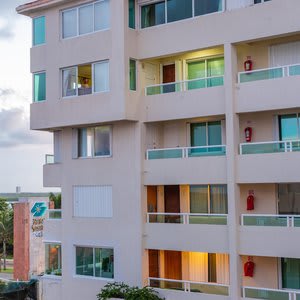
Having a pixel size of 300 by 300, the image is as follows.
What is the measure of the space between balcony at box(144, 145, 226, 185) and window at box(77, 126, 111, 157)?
6.66 feet

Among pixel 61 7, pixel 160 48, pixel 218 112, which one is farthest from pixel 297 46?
pixel 61 7

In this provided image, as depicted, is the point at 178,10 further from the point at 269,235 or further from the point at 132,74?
the point at 269,235

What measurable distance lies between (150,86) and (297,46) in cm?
581

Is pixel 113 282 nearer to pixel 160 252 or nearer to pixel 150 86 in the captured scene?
pixel 160 252

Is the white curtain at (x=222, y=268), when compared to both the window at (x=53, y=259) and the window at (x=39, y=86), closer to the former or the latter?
the window at (x=53, y=259)

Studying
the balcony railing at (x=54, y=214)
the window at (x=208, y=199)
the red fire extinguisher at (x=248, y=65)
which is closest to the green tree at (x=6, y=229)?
the balcony railing at (x=54, y=214)

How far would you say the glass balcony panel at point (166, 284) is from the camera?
21.1 m

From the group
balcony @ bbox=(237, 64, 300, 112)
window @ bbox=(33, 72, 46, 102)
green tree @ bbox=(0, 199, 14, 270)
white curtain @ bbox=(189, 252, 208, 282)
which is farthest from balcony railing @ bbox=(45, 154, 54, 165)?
green tree @ bbox=(0, 199, 14, 270)

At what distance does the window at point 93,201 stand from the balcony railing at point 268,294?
20.9 feet

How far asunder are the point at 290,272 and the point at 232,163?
4195mm

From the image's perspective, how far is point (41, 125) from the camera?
960 inches

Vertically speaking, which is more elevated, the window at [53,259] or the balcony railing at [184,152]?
the balcony railing at [184,152]

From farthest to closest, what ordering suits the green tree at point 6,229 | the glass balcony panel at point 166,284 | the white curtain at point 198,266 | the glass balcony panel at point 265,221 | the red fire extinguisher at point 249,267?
the green tree at point 6,229
the white curtain at point 198,266
the glass balcony panel at point 166,284
the red fire extinguisher at point 249,267
the glass balcony panel at point 265,221

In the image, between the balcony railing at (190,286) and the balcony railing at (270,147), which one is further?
the balcony railing at (190,286)
